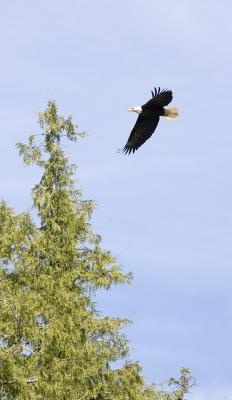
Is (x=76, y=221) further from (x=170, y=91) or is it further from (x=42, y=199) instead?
(x=170, y=91)

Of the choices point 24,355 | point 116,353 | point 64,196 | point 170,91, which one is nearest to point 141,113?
point 170,91

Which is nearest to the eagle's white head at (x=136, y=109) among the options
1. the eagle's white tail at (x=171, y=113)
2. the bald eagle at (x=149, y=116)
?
the bald eagle at (x=149, y=116)

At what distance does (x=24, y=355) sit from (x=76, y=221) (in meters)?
5.72

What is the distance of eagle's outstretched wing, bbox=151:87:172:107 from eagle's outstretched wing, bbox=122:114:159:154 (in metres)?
1.00

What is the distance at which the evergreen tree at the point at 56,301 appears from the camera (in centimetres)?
1770

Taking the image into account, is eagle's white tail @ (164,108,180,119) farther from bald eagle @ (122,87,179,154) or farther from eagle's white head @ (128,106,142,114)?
eagle's white head @ (128,106,142,114)

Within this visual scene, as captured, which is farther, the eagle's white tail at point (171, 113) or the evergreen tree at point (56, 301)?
the eagle's white tail at point (171, 113)

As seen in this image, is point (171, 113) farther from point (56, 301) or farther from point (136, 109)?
point (56, 301)

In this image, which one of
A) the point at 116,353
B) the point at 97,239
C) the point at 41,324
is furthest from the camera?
the point at 97,239

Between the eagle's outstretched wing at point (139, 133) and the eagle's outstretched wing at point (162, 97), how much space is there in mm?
1001

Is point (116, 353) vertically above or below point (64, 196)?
below

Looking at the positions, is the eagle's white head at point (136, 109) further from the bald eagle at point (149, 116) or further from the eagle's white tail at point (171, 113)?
the eagle's white tail at point (171, 113)

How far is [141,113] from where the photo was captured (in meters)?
25.0

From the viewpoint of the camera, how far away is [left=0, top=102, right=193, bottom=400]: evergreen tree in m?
17.7
